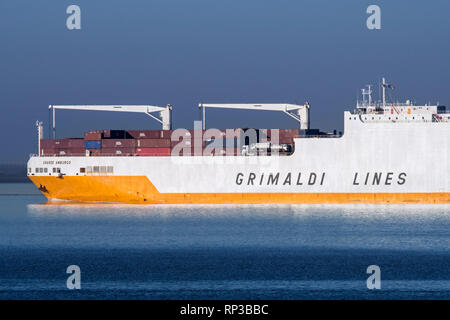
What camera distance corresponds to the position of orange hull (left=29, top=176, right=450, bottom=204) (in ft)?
152

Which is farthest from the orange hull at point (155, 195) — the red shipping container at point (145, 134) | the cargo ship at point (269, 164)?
the red shipping container at point (145, 134)

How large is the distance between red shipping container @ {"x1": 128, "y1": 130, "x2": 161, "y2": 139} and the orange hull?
11.8 feet

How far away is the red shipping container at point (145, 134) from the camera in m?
50.6

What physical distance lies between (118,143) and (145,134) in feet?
7.41

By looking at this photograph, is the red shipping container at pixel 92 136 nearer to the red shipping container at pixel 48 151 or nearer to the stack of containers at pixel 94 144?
the stack of containers at pixel 94 144

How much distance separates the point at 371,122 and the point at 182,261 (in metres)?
22.9

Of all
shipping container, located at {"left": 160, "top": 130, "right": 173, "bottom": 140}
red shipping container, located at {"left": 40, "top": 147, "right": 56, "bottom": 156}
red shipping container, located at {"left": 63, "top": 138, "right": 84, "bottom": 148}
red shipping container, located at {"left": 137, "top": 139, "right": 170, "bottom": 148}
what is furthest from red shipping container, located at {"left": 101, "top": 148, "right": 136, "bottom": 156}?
red shipping container, located at {"left": 40, "top": 147, "right": 56, "bottom": 156}

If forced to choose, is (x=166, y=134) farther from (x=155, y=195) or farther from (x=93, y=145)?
(x=93, y=145)

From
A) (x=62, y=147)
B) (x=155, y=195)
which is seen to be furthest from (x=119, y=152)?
(x=62, y=147)

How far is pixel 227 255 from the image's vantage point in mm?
30344

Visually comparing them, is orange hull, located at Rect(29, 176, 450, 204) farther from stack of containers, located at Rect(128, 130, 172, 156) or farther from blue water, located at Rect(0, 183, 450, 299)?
stack of containers, located at Rect(128, 130, 172, 156)

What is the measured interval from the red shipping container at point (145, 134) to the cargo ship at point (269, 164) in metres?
0.10
